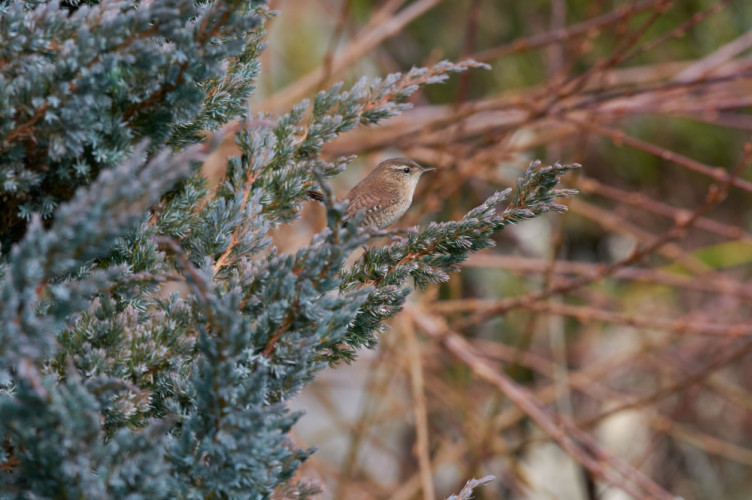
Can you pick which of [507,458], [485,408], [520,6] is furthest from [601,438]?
[520,6]

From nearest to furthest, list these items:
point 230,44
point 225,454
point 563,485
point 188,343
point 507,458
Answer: point 225,454 < point 230,44 < point 188,343 < point 507,458 < point 563,485

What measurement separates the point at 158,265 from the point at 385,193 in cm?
106

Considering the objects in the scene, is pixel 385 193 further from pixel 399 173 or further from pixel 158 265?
pixel 158 265

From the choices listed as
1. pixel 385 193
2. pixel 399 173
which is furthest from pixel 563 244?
pixel 385 193

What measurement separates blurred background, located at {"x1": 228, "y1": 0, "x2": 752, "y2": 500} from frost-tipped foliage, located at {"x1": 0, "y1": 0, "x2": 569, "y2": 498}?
3.73 ft

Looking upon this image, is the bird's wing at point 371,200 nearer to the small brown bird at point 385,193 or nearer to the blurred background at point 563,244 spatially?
the small brown bird at point 385,193

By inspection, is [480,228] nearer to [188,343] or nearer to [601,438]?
[188,343]

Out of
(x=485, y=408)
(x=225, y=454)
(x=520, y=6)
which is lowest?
(x=225, y=454)

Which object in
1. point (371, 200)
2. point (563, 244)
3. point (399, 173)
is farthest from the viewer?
point (563, 244)

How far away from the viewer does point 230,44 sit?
1.50m

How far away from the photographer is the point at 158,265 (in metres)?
1.72

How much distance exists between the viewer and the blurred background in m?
3.36

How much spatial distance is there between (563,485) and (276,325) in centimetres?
612

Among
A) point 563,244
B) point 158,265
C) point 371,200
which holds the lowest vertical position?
point 158,265
